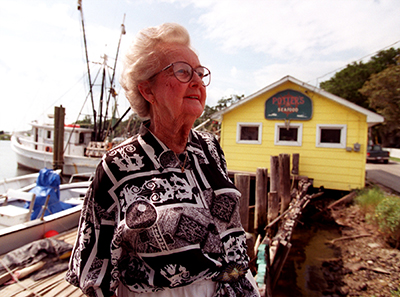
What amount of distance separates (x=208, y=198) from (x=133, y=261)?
1.44ft

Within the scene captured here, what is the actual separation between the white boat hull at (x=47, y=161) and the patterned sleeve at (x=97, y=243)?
44.7ft

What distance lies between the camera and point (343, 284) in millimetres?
5215

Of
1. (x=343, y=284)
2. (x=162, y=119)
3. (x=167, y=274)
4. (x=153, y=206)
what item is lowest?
(x=343, y=284)

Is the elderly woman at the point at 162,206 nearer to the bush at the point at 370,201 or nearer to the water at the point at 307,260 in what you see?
the water at the point at 307,260

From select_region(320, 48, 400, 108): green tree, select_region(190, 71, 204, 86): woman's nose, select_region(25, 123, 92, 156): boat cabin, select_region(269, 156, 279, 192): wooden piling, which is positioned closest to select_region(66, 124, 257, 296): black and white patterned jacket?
select_region(190, 71, 204, 86): woman's nose

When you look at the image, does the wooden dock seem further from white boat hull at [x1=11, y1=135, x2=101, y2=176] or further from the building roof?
white boat hull at [x1=11, y1=135, x2=101, y2=176]

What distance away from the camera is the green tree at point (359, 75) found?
2936cm

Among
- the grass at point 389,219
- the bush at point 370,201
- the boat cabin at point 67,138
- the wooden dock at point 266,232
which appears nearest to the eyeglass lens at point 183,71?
the wooden dock at point 266,232

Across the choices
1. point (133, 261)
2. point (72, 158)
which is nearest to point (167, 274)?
point (133, 261)

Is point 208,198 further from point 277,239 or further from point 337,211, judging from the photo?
point 337,211

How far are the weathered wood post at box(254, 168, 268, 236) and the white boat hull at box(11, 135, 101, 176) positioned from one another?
9955mm

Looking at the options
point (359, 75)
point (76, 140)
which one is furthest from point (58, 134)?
point (359, 75)

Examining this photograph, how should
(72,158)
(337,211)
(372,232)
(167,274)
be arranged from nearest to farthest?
(167,274), (372,232), (337,211), (72,158)

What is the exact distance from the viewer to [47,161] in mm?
19016
